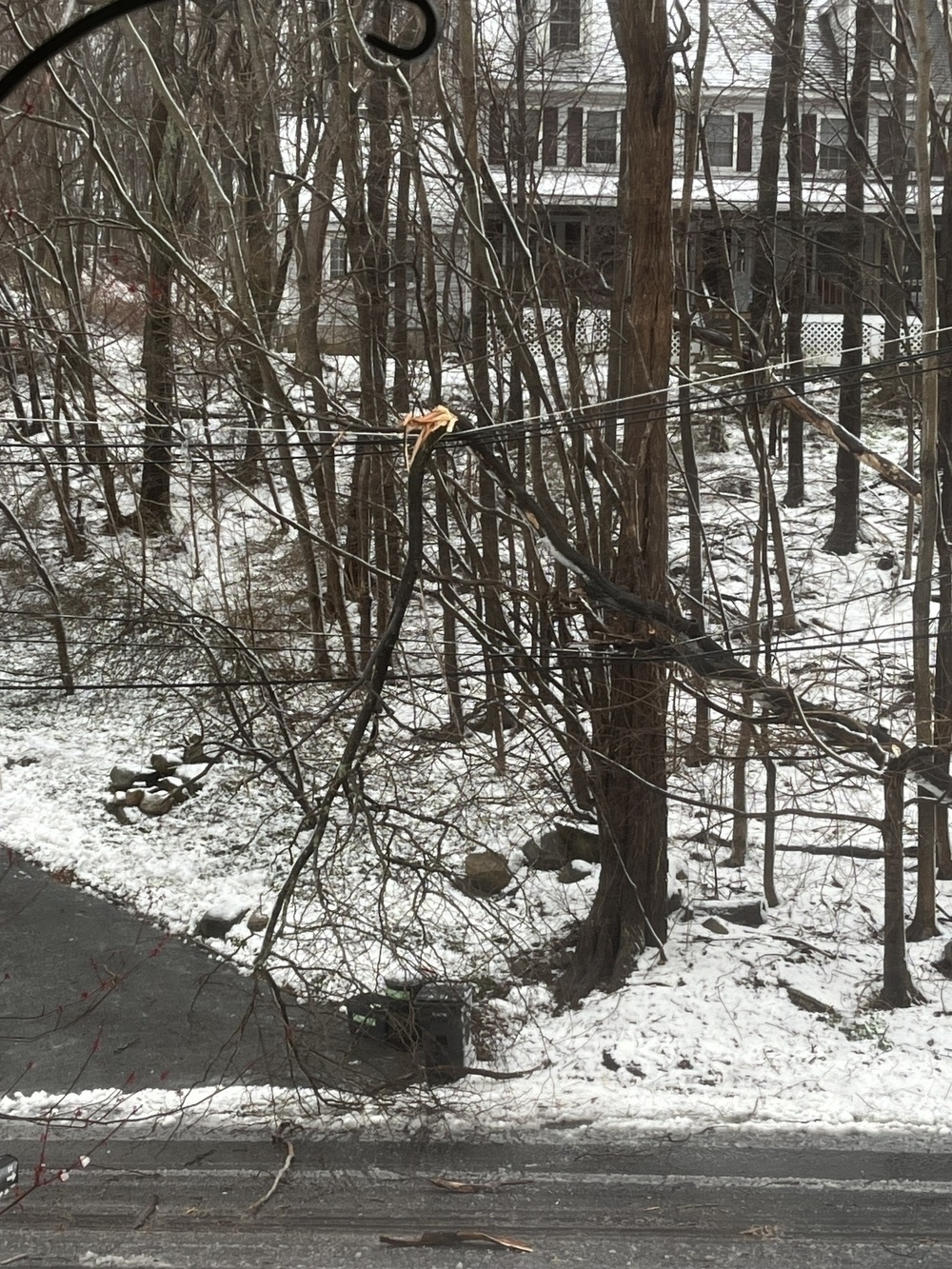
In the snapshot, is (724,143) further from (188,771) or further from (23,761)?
(23,761)

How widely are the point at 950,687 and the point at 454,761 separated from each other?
5.31m

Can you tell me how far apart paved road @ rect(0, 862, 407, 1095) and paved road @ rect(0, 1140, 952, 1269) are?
709mm

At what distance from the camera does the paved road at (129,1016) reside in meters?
8.59

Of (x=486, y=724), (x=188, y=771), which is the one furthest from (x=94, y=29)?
(x=188, y=771)

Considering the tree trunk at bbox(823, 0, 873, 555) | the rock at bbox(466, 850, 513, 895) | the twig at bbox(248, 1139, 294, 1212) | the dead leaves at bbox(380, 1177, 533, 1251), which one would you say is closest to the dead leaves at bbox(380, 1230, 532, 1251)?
the dead leaves at bbox(380, 1177, 533, 1251)

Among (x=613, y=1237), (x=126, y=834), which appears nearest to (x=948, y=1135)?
(x=613, y=1237)

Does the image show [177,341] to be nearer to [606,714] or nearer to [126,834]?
[126,834]

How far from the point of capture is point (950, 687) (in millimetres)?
10641

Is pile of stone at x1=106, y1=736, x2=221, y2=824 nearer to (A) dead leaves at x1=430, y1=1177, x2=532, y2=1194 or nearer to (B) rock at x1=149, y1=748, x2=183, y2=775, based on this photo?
(B) rock at x1=149, y1=748, x2=183, y2=775

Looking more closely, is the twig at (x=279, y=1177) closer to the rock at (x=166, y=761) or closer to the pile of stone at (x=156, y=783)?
the pile of stone at (x=156, y=783)

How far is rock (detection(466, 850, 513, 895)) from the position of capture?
1088 centimetres

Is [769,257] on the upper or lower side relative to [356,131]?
lower

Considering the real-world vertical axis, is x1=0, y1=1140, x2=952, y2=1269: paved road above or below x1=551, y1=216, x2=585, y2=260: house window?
below

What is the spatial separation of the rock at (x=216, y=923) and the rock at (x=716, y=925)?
14.3ft
